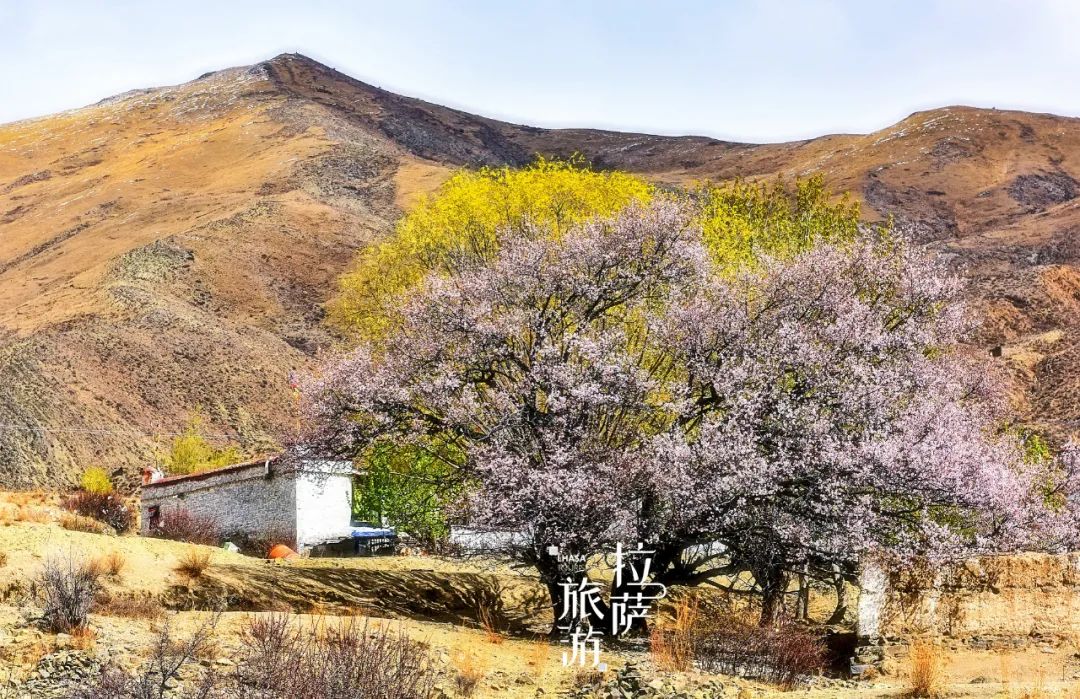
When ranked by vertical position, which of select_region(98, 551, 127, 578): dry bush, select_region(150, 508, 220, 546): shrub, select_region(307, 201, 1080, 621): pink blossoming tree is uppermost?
select_region(307, 201, 1080, 621): pink blossoming tree

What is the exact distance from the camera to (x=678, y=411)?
2070 centimetres

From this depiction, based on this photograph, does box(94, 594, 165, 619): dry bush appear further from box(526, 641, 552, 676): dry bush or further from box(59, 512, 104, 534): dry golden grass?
box(59, 512, 104, 534): dry golden grass

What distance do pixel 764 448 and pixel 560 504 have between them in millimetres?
3567

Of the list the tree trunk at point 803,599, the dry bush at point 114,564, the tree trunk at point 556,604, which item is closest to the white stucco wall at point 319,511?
the dry bush at point 114,564

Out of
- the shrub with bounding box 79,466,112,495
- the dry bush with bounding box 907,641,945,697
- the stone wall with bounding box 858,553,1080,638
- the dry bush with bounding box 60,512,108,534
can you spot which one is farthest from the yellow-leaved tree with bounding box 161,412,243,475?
the dry bush with bounding box 907,641,945,697

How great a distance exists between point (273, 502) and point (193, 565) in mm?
10181

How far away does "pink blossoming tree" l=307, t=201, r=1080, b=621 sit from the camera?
1994cm

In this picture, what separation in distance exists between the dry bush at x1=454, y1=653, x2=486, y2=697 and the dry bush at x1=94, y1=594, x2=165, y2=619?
4408 millimetres

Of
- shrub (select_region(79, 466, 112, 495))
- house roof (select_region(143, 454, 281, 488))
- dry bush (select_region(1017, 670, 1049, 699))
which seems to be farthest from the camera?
shrub (select_region(79, 466, 112, 495))

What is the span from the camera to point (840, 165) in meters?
119

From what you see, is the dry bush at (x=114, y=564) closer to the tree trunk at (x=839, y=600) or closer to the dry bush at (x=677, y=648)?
the dry bush at (x=677, y=648)

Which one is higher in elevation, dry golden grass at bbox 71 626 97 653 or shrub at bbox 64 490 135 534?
dry golden grass at bbox 71 626 97 653

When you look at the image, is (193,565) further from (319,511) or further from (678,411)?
(319,511)

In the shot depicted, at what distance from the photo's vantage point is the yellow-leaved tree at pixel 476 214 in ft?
111
